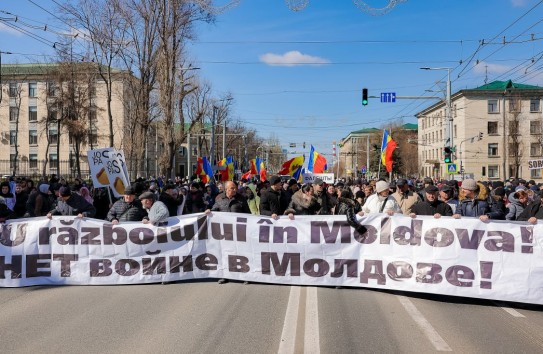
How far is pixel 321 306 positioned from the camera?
6637mm

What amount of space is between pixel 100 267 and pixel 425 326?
4.93 meters

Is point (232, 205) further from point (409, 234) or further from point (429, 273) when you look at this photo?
point (429, 273)

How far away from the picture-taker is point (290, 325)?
18.9 feet

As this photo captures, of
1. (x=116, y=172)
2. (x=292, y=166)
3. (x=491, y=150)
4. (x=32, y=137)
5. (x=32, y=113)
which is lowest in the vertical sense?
(x=116, y=172)

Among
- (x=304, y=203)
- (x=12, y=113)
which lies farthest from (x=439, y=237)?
(x=12, y=113)

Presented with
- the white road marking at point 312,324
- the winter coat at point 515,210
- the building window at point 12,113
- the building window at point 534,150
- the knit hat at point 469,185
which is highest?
the building window at point 12,113

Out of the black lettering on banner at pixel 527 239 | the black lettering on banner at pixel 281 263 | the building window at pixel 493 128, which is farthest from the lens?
the building window at pixel 493 128

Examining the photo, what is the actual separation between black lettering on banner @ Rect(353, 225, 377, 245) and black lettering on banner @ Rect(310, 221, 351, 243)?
0.14 metres

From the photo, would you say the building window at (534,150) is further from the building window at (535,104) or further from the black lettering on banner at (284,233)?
the black lettering on banner at (284,233)

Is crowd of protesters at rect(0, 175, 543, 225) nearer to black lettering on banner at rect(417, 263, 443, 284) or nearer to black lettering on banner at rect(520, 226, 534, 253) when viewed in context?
black lettering on banner at rect(520, 226, 534, 253)

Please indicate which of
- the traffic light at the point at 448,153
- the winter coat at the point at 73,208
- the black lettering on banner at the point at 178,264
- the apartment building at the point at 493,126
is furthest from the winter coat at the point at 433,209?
the apartment building at the point at 493,126

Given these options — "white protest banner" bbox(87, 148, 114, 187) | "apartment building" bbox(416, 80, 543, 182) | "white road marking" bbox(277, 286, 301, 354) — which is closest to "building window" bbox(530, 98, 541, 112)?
"apartment building" bbox(416, 80, 543, 182)

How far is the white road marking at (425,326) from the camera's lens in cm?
512

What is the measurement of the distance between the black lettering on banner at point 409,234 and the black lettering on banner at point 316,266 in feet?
3.66
